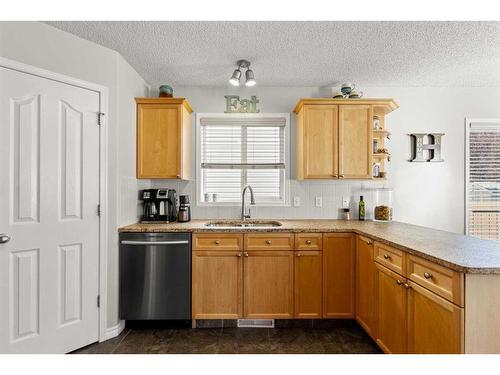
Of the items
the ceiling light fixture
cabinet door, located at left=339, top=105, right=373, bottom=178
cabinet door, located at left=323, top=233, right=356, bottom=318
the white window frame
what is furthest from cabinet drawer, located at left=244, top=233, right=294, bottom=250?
the ceiling light fixture

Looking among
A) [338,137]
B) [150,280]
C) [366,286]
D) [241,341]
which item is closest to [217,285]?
[241,341]

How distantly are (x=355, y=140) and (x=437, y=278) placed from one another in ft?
5.90

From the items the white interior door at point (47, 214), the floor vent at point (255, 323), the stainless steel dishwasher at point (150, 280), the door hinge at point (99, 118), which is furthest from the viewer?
the floor vent at point (255, 323)

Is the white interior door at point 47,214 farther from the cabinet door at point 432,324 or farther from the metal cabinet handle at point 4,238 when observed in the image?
the cabinet door at point 432,324

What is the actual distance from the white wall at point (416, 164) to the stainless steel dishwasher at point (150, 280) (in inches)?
37.5

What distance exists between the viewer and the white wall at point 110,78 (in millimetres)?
1956

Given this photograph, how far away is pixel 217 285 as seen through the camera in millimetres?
2543

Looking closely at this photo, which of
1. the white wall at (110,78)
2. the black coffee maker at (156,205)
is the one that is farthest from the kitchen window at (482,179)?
the white wall at (110,78)

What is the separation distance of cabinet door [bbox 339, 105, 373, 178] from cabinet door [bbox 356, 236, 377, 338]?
82 cm

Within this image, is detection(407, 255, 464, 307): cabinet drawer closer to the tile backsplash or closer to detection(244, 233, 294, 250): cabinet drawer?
detection(244, 233, 294, 250): cabinet drawer

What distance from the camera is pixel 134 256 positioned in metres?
2.49

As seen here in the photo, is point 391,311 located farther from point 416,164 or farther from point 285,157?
point 416,164

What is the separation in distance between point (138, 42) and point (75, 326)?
8.09 ft

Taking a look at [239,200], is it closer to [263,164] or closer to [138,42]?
[263,164]
